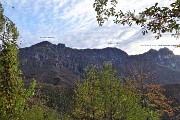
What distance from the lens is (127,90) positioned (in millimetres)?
32156

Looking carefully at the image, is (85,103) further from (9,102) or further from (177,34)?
(177,34)

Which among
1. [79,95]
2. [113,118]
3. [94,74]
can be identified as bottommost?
[113,118]

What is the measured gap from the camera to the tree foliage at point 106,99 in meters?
30.4

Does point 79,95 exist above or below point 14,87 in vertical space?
below

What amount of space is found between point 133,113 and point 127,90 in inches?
117

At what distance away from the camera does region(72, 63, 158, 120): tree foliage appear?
30.4 meters

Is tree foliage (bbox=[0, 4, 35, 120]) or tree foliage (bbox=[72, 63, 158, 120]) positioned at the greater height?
tree foliage (bbox=[0, 4, 35, 120])

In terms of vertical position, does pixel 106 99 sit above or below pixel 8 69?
below

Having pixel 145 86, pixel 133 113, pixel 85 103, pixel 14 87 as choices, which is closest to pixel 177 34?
pixel 14 87

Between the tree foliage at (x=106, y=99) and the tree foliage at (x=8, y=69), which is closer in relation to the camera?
the tree foliage at (x=8, y=69)

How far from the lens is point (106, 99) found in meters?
31.1

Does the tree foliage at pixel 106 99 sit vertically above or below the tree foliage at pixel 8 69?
below

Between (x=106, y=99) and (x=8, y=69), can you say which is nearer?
(x=8, y=69)

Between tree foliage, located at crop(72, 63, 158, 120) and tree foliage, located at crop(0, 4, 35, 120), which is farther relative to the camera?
tree foliage, located at crop(72, 63, 158, 120)
